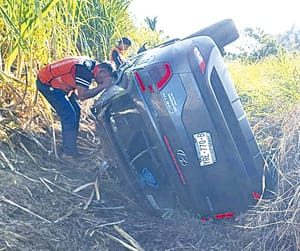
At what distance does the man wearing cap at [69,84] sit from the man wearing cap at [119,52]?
119 centimetres

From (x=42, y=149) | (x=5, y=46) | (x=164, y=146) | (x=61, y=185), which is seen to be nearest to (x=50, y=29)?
(x=5, y=46)

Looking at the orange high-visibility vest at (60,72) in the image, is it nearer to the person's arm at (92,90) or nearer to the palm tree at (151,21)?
the person's arm at (92,90)

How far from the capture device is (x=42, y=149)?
466cm

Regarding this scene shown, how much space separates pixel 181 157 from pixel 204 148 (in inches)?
6.6

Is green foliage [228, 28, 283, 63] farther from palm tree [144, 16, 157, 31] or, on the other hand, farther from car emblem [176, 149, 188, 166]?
car emblem [176, 149, 188, 166]

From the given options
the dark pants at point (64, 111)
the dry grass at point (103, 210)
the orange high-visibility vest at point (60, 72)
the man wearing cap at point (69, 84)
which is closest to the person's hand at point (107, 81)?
the man wearing cap at point (69, 84)

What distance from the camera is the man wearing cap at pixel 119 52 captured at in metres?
6.11

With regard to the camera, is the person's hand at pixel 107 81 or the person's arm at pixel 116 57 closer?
the person's hand at pixel 107 81

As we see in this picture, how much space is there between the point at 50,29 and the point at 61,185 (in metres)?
1.69

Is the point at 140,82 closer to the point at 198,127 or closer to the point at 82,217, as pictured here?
the point at 198,127

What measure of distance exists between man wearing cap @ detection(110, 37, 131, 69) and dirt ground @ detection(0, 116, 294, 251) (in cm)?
185

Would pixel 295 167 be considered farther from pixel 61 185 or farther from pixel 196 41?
pixel 61 185

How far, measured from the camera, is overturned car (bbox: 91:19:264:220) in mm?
3533

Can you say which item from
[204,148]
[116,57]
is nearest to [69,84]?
[116,57]
